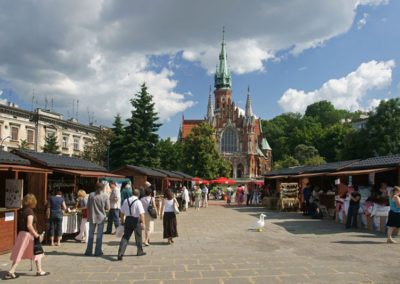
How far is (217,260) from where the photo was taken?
299 inches

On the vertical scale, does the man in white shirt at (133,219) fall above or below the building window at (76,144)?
below

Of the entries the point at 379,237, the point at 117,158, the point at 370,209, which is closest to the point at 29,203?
the point at 379,237

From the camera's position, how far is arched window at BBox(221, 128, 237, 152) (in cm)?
8344

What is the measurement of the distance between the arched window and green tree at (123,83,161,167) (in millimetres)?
47393

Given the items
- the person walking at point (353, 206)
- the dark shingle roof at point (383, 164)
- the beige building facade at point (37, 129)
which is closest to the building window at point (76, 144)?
the beige building facade at point (37, 129)

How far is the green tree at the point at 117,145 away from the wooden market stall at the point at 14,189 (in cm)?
2574

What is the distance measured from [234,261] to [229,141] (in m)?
76.7

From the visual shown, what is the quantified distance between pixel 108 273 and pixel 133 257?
154cm

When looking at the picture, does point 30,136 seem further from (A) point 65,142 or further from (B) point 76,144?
(B) point 76,144

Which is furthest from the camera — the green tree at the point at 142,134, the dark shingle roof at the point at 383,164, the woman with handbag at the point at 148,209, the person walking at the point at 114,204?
the green tree at the point at 142,134

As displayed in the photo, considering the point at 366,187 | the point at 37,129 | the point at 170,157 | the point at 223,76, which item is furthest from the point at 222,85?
the point at 366,187

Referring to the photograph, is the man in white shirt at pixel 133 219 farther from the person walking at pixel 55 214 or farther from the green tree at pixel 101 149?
the green tree at pixel 101 149

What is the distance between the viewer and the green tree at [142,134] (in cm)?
3584

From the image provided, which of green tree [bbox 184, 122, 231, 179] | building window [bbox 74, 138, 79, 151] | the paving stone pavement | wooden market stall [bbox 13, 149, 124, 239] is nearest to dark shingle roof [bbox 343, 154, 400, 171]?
the paving stone pavement
